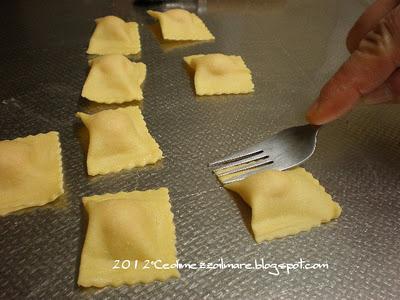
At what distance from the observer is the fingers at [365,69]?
34.8 inches

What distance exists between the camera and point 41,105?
3.94 ft

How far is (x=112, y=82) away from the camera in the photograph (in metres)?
1.23

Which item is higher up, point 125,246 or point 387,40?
point 387,40

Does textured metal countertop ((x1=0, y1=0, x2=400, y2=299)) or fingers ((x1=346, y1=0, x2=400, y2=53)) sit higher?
fingers ((x1=346, y1=0, x2=400, y2=53))

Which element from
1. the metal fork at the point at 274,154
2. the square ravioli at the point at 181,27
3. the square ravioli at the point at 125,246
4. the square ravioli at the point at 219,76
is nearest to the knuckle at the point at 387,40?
the metal fork at the point at 274,154

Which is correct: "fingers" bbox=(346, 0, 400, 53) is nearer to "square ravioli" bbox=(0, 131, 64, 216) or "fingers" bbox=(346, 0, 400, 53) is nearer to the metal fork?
the metal fork

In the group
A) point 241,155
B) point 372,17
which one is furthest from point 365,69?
point 241,155

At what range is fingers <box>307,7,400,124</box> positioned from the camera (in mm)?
884

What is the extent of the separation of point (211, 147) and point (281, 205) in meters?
0.27

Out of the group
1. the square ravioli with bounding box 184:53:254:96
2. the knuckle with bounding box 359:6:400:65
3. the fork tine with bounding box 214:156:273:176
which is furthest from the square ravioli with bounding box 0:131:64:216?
the knuckle with bounding box 359:6:400:65

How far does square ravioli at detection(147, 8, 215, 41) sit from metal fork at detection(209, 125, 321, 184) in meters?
0.63

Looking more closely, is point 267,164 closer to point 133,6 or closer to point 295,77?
point 295,77

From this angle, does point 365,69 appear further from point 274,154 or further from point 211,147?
point 211,147

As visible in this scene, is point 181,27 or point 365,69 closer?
point 365,69
